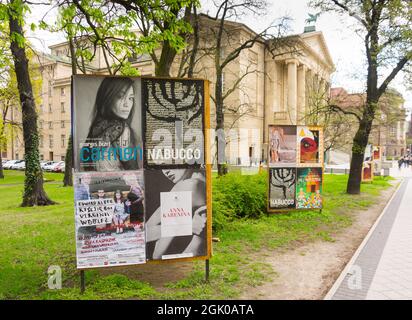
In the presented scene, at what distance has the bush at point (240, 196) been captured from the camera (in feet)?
31.0

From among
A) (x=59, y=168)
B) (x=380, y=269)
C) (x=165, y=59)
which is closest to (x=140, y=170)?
(x=165, y=59)

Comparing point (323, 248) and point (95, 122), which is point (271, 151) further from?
point (95, 122)

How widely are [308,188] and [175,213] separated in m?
7.30

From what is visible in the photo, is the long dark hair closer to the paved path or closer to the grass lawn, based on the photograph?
the grass lawn

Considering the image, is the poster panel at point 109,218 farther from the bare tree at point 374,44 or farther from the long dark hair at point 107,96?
the bare tree at point 374,44

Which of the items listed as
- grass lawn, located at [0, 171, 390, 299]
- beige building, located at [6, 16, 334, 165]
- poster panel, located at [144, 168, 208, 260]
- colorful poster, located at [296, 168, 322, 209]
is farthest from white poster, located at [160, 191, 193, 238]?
beige building, located at [6, 16, 334, 165]

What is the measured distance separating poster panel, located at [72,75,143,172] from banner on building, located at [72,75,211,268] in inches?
0.5

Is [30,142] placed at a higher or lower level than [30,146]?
higher

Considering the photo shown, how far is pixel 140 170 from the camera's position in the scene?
188 inches

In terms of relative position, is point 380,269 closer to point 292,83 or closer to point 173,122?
point 173,122

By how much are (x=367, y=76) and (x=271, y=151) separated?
387 inches

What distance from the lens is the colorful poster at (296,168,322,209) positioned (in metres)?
11.0

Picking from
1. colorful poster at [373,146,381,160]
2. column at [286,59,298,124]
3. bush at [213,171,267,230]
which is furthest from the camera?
column at [286,59,298,124]

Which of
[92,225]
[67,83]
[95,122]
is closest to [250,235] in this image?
[92,225]
